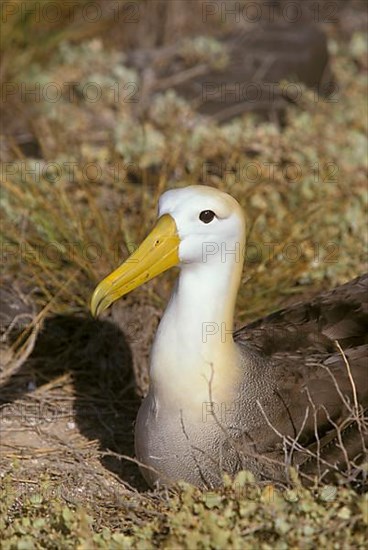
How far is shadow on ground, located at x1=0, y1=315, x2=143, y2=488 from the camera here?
4625mm

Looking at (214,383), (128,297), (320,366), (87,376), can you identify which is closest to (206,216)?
(214,383)

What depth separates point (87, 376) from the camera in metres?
4.94

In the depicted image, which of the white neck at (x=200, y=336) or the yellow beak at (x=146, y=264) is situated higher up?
the yellow beak at (x=146, y=264)

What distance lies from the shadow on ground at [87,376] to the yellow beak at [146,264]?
1.12 m

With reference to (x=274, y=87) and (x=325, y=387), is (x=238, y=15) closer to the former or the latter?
(x=274, y=87)

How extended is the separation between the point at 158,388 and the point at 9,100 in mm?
4372

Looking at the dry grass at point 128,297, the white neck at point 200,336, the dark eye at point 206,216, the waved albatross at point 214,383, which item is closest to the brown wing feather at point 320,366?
the waved albatross at point 214,383

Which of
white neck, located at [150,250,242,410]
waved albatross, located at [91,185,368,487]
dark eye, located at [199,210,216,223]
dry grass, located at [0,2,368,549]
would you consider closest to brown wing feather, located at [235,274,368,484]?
waved albatross, located at [91,185,368,487]

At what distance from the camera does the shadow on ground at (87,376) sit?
15.2ft

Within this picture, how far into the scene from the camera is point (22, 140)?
7.09 meters

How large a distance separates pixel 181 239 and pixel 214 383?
19.4 inches

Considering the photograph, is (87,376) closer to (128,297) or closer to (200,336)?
(128,297)

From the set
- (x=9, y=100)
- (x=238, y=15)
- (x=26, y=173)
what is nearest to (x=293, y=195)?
(x=26, y=173)

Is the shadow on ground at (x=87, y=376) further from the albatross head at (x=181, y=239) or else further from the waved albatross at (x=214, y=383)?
the albatross head at (x=181, y=239)
